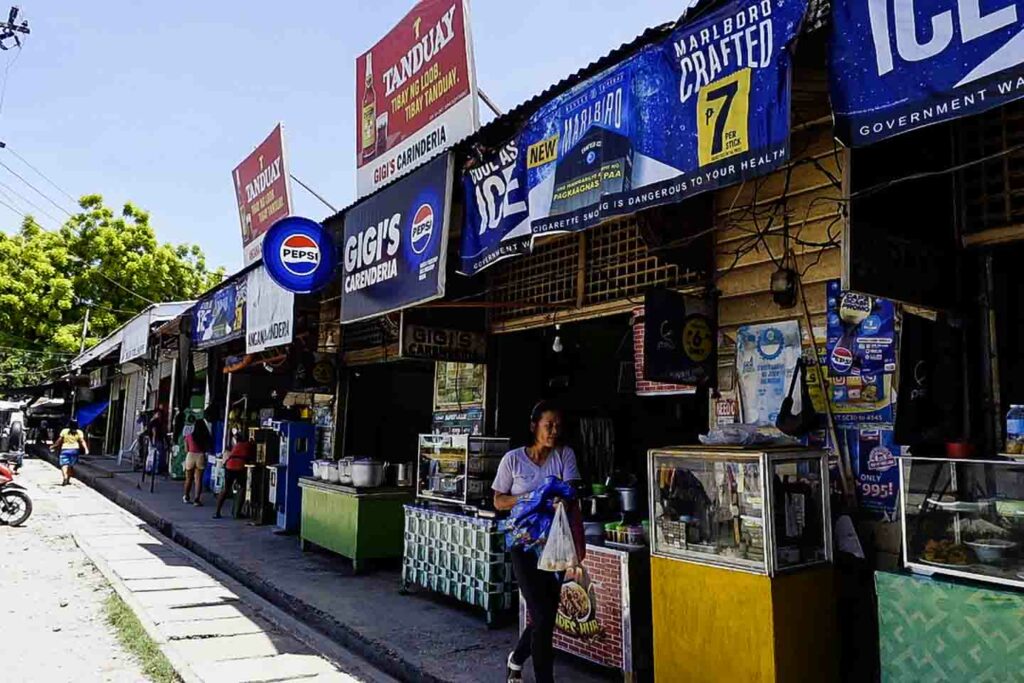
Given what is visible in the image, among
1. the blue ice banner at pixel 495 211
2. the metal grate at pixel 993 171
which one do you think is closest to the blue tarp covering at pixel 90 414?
the blue ice banner at pixel 495 211

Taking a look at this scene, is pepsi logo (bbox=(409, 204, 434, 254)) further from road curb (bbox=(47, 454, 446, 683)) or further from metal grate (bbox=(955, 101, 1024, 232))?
metal grate (bbox=(955, 101, 1024, 232))

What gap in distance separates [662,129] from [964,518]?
7.92ft

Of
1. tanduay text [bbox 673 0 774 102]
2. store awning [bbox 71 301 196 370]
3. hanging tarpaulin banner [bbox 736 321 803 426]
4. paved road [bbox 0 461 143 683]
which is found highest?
store awning [bbox 71 301 196 370]

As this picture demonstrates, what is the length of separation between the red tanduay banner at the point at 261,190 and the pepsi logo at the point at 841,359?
33.5 feet

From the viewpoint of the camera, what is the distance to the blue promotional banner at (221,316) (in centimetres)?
1134

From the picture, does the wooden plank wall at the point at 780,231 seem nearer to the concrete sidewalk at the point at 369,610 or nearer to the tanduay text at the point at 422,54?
the concrete sidewalk at the point at 369,610

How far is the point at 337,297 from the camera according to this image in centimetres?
1081

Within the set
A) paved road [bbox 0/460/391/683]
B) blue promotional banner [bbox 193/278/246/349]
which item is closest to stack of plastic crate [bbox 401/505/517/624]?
paved road [bbox 0/460/391/683]

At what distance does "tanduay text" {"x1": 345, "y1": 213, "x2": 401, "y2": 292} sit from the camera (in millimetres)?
6719

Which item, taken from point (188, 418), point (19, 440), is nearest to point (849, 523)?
point (188, 418)

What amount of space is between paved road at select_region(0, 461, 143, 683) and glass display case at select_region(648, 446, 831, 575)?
389 cm

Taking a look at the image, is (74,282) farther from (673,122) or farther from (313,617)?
(673,122)

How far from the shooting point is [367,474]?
827 cm

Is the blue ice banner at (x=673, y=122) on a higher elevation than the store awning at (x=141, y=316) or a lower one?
lower
